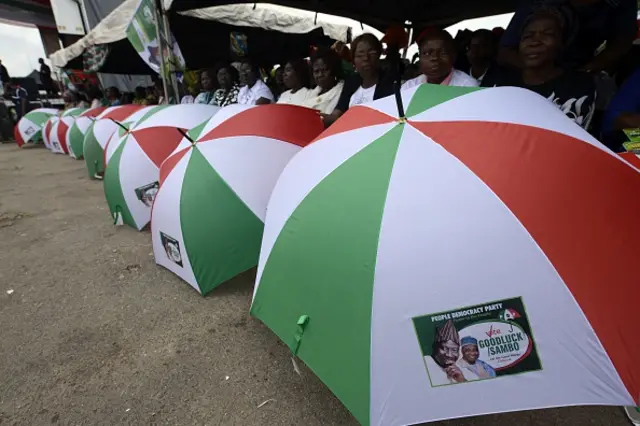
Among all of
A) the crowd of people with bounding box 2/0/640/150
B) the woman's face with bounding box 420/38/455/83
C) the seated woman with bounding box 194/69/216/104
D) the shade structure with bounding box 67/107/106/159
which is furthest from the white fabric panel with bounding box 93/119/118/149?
the woman's face with bounding box 420/38/455/83

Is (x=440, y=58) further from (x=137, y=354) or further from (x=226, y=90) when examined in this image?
(x=226, y=90)

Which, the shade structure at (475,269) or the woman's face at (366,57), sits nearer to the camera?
the shade structure at (475,269)

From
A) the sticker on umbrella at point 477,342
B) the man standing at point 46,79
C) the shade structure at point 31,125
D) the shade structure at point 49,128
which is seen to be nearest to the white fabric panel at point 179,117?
the sticker on umbrella at point 477,342

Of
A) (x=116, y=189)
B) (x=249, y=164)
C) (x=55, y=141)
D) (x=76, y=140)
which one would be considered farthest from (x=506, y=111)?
(x=55, y=141)

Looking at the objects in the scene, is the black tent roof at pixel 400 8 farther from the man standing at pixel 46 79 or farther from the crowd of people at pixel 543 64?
the man standing at pixel 46 79

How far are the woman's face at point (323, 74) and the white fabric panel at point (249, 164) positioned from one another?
1.50 metres

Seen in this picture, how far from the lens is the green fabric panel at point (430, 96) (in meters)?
1.41

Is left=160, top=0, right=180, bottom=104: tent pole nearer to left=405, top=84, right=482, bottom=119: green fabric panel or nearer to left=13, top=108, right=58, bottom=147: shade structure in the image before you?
left=405, top=84, right=482, bottom=119: green fabric panel

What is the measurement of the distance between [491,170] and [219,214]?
1.88 metres

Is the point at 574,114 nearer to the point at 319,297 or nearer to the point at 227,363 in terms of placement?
the point at 319,297

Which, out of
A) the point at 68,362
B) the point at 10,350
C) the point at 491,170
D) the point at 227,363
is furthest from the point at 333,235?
the point at 10,350

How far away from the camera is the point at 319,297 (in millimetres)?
1322

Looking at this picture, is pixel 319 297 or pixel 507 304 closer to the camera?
pixel 507 304

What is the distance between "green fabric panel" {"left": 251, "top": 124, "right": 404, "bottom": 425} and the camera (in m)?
1.18
